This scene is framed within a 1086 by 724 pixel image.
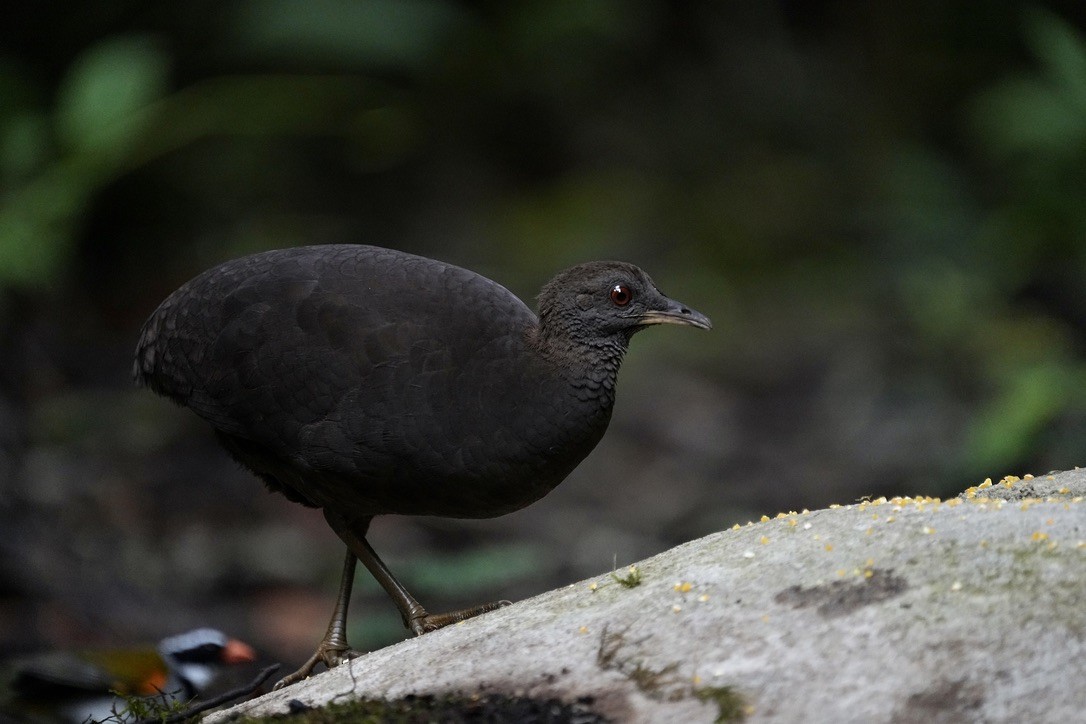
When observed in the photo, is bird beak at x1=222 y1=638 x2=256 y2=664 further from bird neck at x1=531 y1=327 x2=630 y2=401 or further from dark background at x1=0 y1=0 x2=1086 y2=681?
bird neck at x1=531 y1=327 x2=630 y2=401

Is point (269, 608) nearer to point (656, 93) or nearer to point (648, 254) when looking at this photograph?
point (648, 254)

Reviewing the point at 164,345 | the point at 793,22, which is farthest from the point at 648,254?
the point at 164,345

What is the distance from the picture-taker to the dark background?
8.18 meters

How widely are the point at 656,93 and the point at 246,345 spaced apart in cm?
906

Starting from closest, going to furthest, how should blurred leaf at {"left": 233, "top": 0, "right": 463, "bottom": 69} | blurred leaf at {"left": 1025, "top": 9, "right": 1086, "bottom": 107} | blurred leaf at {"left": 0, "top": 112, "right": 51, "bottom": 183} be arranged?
1. blurred leaf at {"left": 0, "top": 112, "right": 51, "bottom": 183}
2. blurred leaf at {"left": 1025, "top": 9, "right": 1086, "bottom": 107}
3. blurred leaf at {"left": 233, "top": 0, "right": 463, "bottom": 69}

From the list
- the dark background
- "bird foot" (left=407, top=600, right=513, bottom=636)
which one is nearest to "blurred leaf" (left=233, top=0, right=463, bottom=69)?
the dark background

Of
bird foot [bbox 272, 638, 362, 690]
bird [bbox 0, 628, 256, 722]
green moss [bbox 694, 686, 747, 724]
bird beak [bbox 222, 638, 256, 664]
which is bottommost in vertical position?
green moss [bbox 694, 686, 747, 724]

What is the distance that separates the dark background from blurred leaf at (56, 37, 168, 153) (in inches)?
1.3

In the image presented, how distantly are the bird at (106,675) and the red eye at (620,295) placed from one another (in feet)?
8.03

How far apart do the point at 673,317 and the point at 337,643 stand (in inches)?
74.5

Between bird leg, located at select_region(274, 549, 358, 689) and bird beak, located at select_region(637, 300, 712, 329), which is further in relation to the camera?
bird leg, located at select_region(274, 549, 358, 689)

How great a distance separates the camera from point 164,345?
5.29 metres

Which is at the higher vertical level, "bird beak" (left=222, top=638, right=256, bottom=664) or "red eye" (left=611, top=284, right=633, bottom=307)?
"red eye" (left=611, top=284, right=633, bottom=307)

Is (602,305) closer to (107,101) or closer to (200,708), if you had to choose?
(200,708)
